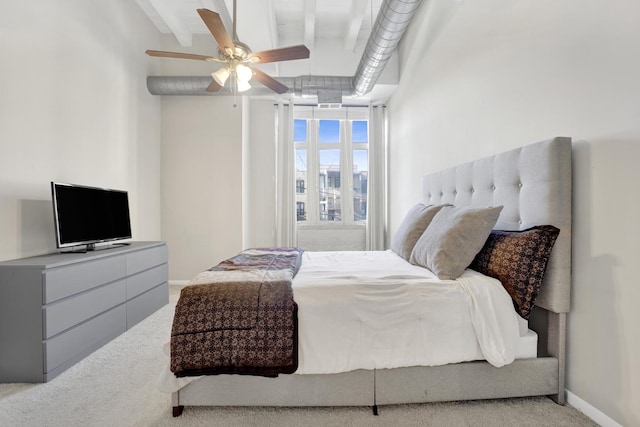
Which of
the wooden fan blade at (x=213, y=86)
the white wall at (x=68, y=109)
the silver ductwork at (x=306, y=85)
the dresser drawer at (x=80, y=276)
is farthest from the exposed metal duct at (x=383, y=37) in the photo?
the dresser drawer at (x=80, y=276)

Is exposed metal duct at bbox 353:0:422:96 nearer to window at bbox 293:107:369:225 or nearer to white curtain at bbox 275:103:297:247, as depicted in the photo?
window at bbox 293:107:369:225

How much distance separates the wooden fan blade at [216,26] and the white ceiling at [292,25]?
0.98 m

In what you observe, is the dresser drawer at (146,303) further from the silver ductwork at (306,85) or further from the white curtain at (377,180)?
the white curtain at (377,180)

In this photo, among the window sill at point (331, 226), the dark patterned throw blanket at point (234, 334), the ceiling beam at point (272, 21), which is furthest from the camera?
the window sill at point (331, 226)

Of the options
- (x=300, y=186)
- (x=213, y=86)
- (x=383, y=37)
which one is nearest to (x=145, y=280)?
(x=213, y=86)

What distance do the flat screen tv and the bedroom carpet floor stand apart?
1027 mm

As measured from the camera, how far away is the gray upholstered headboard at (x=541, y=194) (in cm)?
152

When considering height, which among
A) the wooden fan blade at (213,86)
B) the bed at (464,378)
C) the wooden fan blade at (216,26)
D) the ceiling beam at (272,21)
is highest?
the ceiling beam at (272,21)

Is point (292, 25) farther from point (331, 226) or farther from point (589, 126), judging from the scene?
point (589, 126)

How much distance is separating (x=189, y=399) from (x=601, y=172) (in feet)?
A: 7.08

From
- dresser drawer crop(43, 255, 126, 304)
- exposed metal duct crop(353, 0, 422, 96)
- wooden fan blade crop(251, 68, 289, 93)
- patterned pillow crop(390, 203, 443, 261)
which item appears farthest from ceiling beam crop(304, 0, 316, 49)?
dresser drawer crop(43, 255, 126, 304)

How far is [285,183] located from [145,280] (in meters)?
2.42

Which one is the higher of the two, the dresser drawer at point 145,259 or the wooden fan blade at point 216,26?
the wooden fan blade at point 216,26

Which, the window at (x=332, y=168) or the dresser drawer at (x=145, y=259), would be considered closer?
the dresser drawer at (x=145, y=259)
